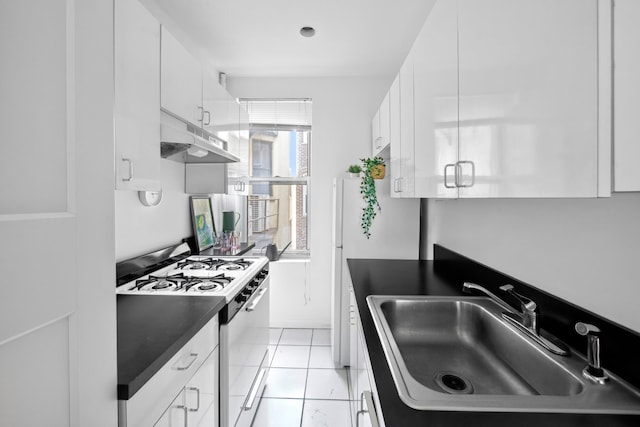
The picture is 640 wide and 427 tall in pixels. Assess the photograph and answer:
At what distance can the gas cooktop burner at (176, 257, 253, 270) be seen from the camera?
218cm

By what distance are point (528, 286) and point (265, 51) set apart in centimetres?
269

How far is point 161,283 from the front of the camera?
1.76 m

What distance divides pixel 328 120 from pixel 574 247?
9.10 feet

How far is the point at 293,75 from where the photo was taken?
11.2 ft

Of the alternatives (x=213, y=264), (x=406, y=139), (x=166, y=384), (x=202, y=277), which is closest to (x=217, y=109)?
(x=213, y=264)

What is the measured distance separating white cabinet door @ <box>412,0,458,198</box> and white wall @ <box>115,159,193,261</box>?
166cm

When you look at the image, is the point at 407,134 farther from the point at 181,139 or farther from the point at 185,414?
the point at 185,414

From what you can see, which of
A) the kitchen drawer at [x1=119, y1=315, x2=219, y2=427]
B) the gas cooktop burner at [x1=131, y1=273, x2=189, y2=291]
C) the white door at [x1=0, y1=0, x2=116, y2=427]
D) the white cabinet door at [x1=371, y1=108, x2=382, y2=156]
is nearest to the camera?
the white door at [x1=0, y1=0, x2=116, y2=427]

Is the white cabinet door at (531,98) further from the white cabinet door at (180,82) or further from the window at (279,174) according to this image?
the window at (279,174)

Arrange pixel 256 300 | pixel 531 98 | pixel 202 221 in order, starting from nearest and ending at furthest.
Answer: pixel 531 98
pixel 256 300
pixel 202 221

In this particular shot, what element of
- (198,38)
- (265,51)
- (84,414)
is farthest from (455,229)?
(198,38)

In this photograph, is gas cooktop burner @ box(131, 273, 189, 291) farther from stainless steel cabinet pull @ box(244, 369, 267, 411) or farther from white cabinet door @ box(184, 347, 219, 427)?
stainless steel cabinet pull @ box(244, 369, 267, 411)

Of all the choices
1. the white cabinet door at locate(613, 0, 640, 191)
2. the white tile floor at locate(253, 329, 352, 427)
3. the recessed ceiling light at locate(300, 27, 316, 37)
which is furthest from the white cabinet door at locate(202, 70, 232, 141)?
the white cabinet door at locate(613, 0, 640, 191)

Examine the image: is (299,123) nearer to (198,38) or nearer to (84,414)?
(198,38)
